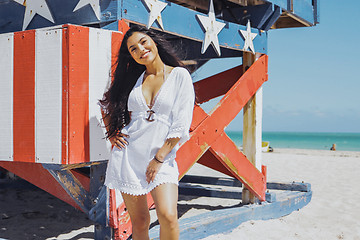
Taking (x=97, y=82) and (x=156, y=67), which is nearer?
(x=156, y=67)

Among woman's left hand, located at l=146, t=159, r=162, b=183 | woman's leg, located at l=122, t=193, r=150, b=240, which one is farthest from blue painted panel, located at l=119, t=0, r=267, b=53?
woman's leg, located at l=122, t=193, r=150, b=240

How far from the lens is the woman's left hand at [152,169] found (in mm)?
2566

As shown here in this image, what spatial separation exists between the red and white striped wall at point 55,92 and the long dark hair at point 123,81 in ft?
0.63

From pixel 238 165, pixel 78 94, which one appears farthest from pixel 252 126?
pixel 78 94

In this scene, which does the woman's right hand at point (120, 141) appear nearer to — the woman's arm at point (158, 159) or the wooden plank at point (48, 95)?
the woman's arm at point (158, 159)

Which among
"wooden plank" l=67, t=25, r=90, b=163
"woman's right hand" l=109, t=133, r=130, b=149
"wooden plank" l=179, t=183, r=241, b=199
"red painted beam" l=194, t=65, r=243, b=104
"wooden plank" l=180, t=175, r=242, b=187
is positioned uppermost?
"red painted beam" l=194, t=65, r=243, b=104

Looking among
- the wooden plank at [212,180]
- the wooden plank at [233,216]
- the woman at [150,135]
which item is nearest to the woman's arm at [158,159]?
the woman at [150,135]

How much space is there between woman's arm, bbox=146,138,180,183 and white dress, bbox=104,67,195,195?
32 mm

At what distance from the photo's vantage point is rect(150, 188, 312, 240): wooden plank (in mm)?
4178

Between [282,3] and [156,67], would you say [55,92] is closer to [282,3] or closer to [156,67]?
[156,67]

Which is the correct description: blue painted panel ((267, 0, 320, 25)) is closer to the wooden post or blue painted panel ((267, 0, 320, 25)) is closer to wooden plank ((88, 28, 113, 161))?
the wooden post

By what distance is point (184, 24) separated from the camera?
3.98 meters

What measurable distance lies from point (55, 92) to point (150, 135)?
0.83 m

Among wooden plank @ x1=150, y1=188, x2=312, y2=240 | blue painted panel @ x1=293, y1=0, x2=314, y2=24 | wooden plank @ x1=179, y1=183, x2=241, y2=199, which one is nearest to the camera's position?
wooden plank @ x1=150, y1=188, x2=312, y2=240
